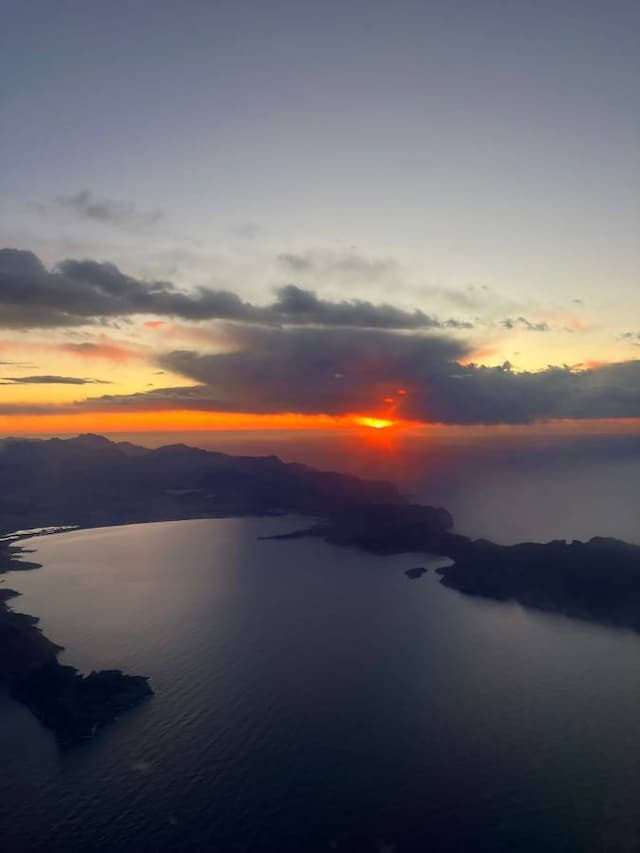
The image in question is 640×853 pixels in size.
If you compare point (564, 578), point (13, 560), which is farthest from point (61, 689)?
point (564, 578)

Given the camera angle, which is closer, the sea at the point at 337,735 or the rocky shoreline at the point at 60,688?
the sea at the point at 337,735

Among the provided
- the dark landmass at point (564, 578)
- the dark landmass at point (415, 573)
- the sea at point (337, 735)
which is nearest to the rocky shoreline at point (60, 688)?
the sea at point (337, 735)

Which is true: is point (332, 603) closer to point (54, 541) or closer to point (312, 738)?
point (312, 738)

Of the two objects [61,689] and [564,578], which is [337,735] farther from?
[564,578]

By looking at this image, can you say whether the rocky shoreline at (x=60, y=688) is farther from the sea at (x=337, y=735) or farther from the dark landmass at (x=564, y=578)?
the dark landmass at (x=564, y=578)

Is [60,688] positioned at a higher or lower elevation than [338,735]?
higher

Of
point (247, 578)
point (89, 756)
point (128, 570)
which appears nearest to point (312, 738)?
point (89, 756)
